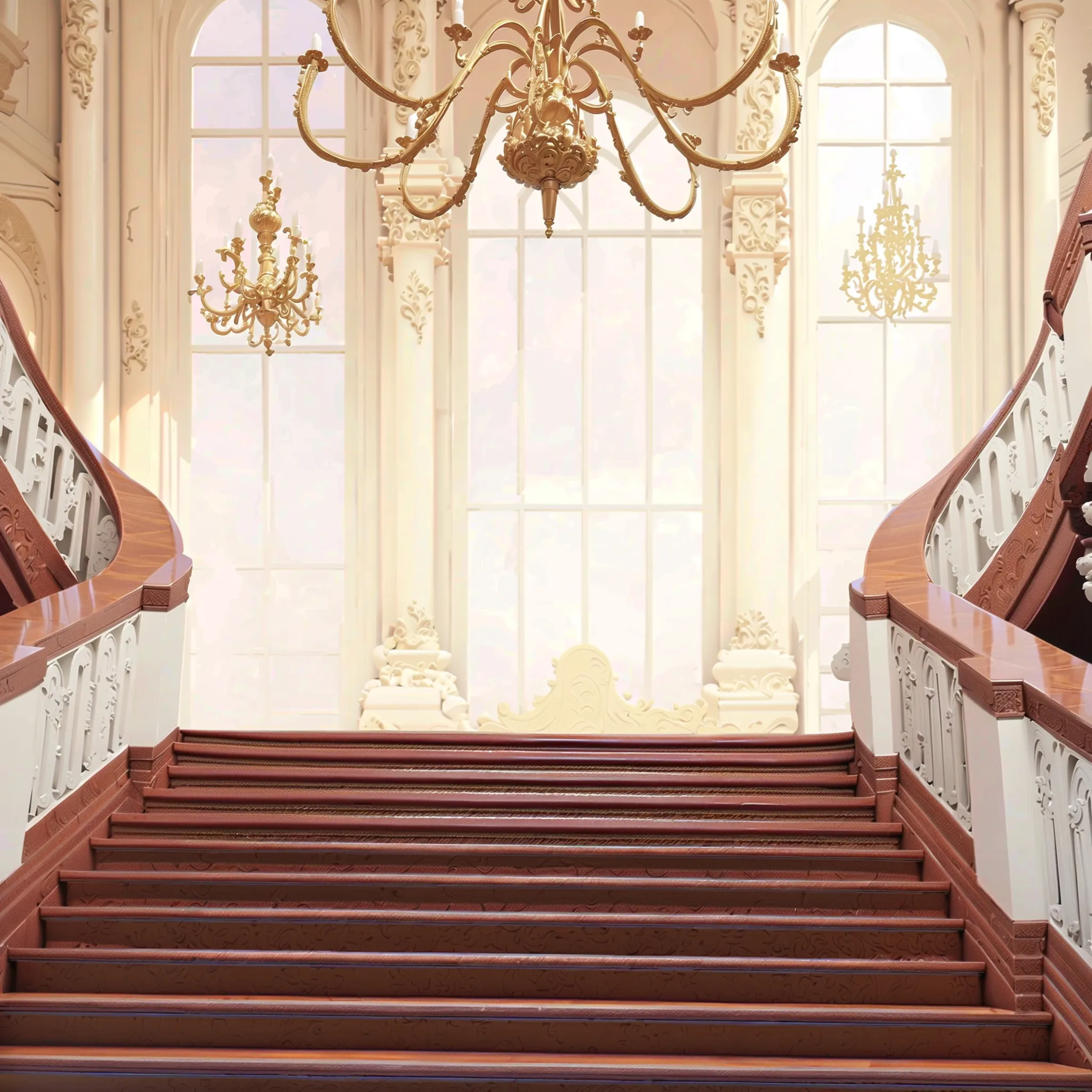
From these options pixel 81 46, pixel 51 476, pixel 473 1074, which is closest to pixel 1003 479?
pixel 473 1074

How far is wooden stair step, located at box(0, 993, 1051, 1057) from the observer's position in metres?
2.80

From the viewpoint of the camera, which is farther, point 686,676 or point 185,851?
point 686,676

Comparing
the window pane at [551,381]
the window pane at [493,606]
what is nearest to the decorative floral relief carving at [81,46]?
the window pane at [551,381]

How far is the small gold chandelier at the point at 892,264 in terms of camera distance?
7641 millimetres

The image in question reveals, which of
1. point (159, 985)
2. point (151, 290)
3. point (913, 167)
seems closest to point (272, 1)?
point (151, 290)

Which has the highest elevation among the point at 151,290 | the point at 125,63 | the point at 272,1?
the point at 272,1

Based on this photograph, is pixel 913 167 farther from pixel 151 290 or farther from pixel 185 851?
pixel 185 851

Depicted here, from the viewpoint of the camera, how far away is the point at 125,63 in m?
8.01

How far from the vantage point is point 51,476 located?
15.3 ft

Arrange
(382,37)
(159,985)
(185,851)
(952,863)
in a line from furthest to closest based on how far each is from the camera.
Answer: (382,37)
(185,851)
(952,863)
(159,985)

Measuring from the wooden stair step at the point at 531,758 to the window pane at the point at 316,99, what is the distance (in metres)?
5.23

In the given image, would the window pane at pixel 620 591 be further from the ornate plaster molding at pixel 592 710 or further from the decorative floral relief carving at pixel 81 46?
the decorative floral relief carving at pixel 81 46

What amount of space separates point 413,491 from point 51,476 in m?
3.18

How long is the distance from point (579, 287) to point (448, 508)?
5.66 ft
